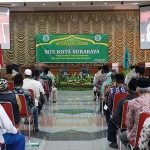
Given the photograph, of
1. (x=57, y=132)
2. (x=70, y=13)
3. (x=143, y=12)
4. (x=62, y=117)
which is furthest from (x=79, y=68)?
(x=57, y=132)

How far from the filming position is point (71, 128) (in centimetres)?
693

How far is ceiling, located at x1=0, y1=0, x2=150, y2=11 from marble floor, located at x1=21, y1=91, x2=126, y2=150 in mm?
6543

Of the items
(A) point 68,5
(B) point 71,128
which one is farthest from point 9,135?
(A) point 68,5

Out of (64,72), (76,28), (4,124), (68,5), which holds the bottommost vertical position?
(64,72)

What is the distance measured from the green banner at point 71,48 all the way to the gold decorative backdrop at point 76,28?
0.97 ft

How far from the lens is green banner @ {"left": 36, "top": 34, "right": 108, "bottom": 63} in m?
17.7

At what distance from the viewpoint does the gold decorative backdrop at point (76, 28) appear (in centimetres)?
1767

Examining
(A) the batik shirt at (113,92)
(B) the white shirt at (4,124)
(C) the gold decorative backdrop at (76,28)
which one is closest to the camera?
(B) the white shirt at (4,124)

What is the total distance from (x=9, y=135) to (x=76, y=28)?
47.6 feet

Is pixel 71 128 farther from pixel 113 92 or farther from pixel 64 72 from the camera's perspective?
pixel 64 72

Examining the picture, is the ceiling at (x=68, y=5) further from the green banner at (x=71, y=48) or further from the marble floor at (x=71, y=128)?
the marble floor at (x=71, y=128)

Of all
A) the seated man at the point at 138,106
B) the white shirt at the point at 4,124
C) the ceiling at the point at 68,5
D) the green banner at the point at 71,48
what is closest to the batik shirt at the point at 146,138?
the seated man at the point at 138,106

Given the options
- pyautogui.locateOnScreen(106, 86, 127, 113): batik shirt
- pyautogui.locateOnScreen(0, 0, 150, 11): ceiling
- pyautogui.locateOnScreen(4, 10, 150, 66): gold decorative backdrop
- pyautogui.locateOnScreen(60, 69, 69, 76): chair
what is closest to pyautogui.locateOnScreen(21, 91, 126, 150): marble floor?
pyautogui.locateOnScreen(106, 86, 127, 113): batik shirt

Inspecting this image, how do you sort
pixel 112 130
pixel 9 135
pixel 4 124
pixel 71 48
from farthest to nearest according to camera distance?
pixel 71 48 → pixel 112 130 → pixel 9 135 → pixel 4 124
